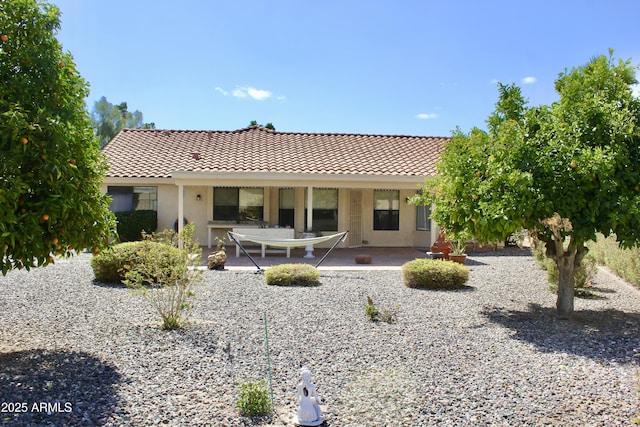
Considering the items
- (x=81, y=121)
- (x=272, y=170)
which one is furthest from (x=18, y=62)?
(x=272, y=170)

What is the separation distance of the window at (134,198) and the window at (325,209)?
5.42 meters

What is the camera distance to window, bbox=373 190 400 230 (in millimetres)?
18047

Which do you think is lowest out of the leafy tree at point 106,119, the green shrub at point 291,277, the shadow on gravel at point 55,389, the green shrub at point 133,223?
the shadow on gravel at point 55,389

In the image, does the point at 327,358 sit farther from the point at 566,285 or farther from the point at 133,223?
the point at 133,223

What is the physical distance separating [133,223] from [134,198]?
143cm

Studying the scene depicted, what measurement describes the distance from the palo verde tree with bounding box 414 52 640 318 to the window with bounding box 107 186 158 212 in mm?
11912

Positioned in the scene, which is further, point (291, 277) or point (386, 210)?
point (386, 210)

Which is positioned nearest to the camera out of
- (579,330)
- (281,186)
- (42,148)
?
(42,148)

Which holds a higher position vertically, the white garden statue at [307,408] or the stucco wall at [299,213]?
the stucco wall at [299,213]

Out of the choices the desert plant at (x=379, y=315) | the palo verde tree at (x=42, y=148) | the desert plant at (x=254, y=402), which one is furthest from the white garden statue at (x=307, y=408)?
the desert plant at (x=379, y=315)

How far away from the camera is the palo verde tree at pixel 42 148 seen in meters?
4.52

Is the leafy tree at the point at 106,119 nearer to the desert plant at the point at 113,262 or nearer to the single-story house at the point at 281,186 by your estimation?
the single-story house at the point at 281,186

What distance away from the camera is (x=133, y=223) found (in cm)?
1620

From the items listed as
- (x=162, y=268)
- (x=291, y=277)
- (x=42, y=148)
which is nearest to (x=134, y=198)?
(x=291, y=277)
